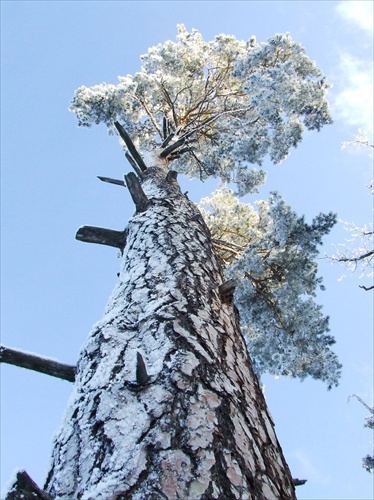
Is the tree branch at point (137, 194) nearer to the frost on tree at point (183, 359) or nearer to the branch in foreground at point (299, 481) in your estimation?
the frost on tree at point (183, 359)

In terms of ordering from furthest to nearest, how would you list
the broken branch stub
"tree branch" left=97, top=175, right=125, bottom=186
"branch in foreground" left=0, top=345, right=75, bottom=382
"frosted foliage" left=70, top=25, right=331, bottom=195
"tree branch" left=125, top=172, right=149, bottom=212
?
1. "frosted foliage" left=70, top=25, right=331, bottom=195
2. "tree branch" left=97, top=175, right=125, bottom=186
3. "tree branch" left=125, top=172, right=149, bottom=212
4. "branch in foreground" left=0, top=345, right=75, bottom=382
5. the broken branch stub

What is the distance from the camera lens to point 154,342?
7.50ft

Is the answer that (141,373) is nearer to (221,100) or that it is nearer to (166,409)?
(166,409)

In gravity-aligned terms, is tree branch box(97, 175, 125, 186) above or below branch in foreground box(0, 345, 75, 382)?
above

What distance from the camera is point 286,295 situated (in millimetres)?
8461

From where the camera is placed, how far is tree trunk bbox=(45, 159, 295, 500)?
157cm

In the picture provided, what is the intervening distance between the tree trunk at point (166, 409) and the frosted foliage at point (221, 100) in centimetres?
829

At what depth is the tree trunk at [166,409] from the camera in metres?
1.57

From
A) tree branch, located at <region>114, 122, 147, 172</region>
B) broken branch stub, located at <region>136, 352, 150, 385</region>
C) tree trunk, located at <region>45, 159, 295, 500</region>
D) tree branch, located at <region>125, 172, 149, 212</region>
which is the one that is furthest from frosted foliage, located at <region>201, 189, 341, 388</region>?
broken branch stub, located at <region>136, 352, 150, 385</region>

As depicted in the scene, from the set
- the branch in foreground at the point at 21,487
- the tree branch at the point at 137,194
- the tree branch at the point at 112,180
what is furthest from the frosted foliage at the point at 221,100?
the branch in foreground at the point at 21,487

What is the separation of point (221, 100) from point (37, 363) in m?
12.6

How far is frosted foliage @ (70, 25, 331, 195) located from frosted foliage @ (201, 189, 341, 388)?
9.50ft

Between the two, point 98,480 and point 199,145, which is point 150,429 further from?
point 199,145

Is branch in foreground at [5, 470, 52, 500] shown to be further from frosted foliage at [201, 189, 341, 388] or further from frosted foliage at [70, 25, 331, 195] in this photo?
frosted foliage at [70, 25, 331, 195]
